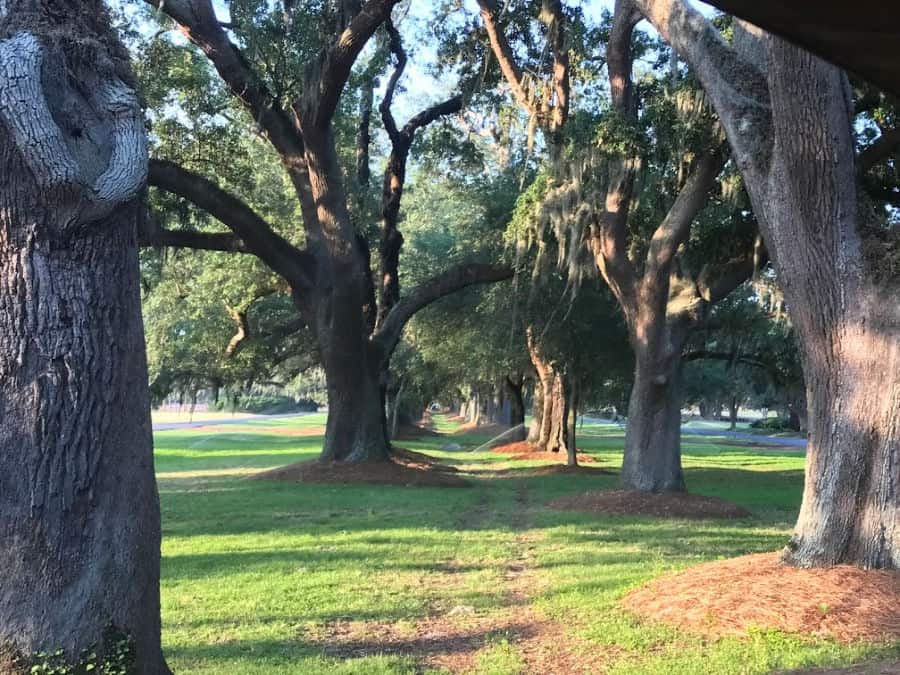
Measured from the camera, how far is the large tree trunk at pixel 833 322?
670cm

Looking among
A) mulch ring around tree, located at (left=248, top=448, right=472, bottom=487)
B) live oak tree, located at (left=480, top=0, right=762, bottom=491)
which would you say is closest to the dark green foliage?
live oak tree, located at (left=480, top=0, right=762, bottom=491)

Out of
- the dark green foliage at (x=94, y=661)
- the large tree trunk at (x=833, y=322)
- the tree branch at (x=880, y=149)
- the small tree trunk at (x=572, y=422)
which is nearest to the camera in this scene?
the dark green foliage at (x=94, y=661)

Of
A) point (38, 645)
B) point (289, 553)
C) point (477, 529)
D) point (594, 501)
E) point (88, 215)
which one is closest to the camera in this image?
point (38, 645)

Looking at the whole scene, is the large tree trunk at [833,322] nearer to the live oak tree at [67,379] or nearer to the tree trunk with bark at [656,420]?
the live oak tree at [67,379]

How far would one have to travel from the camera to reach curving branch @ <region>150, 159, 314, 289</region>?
1568cm

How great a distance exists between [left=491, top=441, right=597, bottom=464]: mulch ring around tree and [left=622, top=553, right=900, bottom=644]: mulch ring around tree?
2012 cm

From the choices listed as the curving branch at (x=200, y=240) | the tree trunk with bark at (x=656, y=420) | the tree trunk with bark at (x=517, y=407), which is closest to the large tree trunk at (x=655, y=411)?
the tree trunk with bark at (x=656, y=420)

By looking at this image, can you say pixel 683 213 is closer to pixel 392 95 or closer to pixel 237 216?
pixel 237 216

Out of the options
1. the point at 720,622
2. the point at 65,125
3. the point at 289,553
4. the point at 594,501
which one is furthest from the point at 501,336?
the point at 65,125

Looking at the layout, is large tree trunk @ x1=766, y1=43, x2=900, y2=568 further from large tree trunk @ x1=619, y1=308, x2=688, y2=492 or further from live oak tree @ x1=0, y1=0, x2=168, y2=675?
large tree trunk @ x1=619, y1=308, x2=688, y2=492

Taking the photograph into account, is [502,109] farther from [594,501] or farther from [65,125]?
[65,125]

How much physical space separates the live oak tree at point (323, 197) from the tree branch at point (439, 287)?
3cm

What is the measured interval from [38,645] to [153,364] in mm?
24503

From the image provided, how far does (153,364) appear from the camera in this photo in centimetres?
2675
